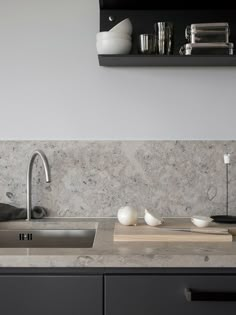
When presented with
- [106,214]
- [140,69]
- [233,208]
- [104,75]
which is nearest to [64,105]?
[104,75]

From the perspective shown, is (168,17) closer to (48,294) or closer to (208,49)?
(208,49)

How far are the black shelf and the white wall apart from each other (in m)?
0.04

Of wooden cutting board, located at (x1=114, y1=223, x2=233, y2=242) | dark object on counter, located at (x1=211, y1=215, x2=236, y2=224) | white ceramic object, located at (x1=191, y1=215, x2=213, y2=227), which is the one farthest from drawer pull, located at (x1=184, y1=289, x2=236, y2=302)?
dark object on counter, located at (x1=211, y1=215, x2=236, y2=224)

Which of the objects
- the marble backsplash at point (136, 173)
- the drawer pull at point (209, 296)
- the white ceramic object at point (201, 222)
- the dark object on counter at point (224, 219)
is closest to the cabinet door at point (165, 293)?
the drawer pull at point (209, 296)

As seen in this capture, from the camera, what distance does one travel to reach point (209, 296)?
1417 millimetres

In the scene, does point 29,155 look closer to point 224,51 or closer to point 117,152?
point 117,152

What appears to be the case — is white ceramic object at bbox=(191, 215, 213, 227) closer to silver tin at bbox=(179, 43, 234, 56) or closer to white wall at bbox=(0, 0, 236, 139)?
white wall at bbox=(0, 0, 236, 139)

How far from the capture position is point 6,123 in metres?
2.18

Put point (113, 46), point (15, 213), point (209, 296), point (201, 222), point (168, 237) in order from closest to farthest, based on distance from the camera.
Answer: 1. point (209, 296)
2. point (168, 237)
3. point (201, 222)
4. point (113, 46)
5. point (15, 213)

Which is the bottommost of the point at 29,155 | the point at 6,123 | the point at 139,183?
the point at 139,183

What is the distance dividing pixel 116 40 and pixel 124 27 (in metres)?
0.09

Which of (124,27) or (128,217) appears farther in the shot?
(124,27)

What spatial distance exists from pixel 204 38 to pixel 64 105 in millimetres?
717

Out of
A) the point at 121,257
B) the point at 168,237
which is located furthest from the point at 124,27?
the point at 121,257
